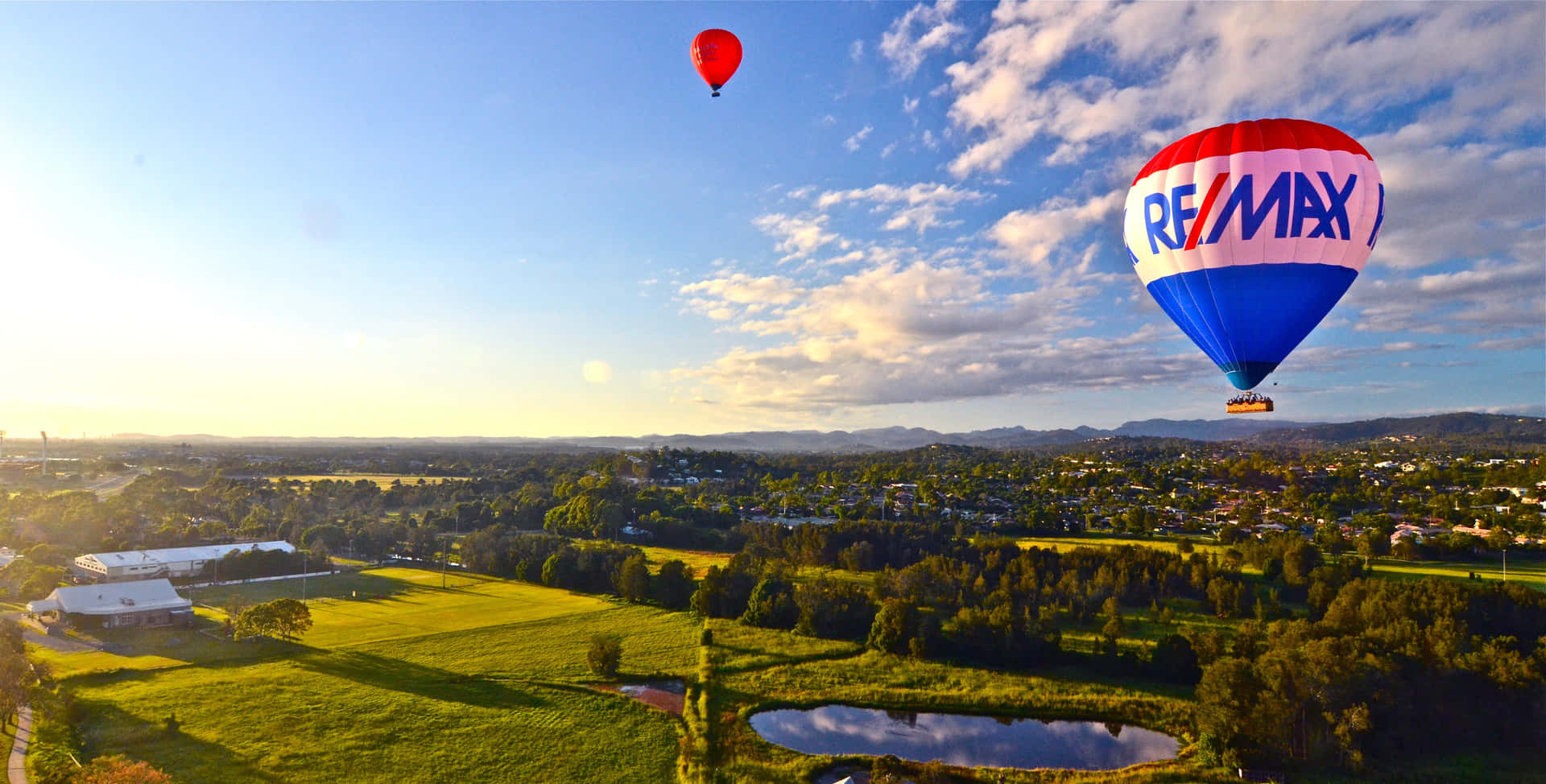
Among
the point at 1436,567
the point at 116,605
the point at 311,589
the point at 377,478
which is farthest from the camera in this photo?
the point at 377,478

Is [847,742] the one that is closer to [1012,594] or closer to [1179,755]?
[1179,755]

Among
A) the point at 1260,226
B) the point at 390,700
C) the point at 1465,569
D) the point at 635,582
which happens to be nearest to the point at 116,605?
the point at 390,700

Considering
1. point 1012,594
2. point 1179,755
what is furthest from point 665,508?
point 1179,755

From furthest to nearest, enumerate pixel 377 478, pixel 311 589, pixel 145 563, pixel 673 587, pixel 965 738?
pixel 377 478
pixel 145 563
pixel 311 589
pixel 673 587
pixel 965 738

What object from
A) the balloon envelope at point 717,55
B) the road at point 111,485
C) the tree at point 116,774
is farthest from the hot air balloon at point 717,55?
the road at point 111,485

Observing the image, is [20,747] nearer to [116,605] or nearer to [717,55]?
[116,605]
